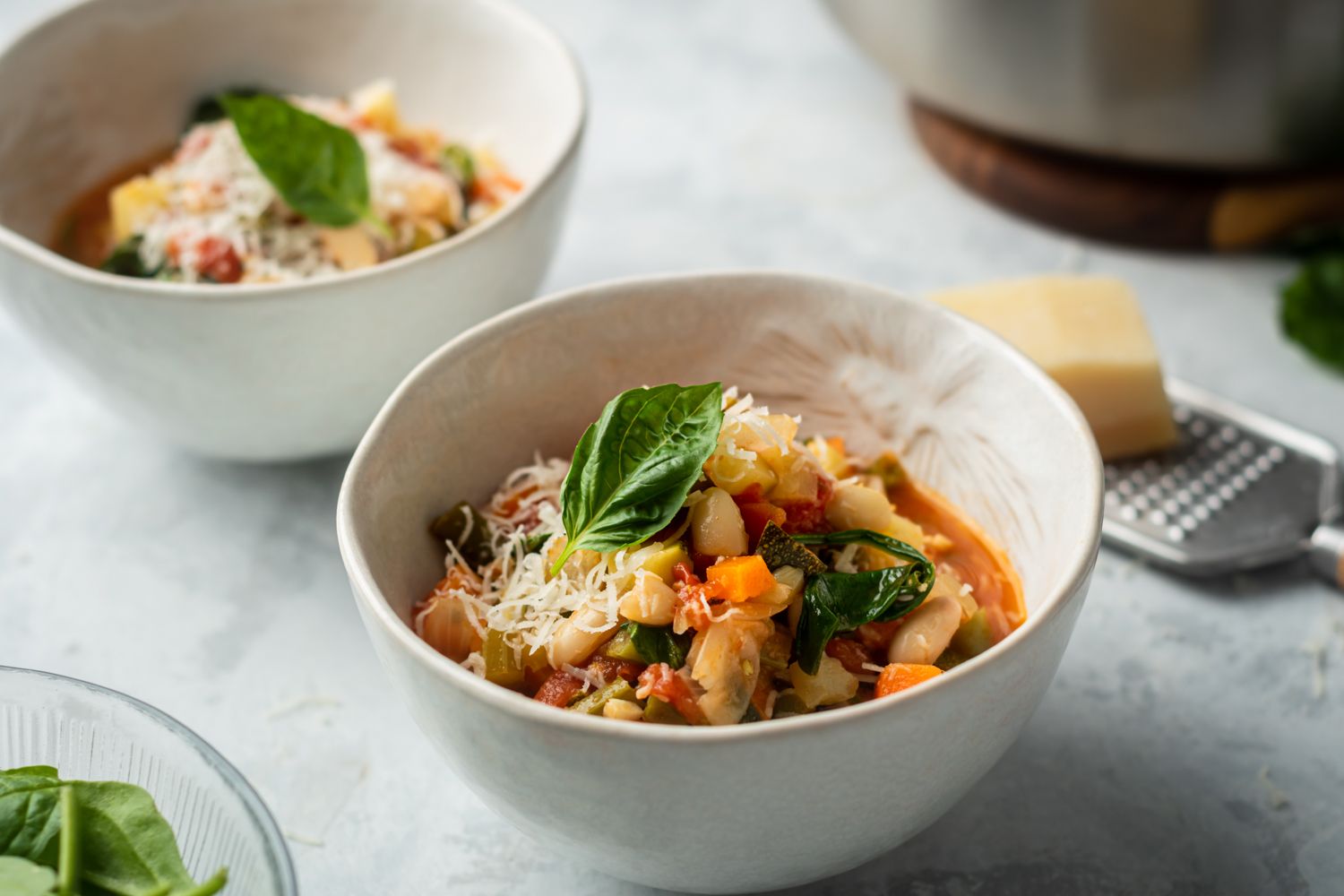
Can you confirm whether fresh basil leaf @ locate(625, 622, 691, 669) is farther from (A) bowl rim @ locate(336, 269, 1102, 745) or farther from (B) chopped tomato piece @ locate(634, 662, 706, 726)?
(A) bowl rim @ locate(336, 269, 1102, 745)

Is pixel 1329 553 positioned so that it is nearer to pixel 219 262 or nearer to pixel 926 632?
pixel 926 632

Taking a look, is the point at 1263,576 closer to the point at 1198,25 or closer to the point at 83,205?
the point at 1198,25

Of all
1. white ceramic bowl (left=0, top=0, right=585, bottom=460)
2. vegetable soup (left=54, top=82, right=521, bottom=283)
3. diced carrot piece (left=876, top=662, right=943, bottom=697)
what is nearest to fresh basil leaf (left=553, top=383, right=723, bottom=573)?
diced carrot piece (left=876, top=662, right=943, bottom=697)

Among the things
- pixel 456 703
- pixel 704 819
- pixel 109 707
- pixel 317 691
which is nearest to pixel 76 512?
pixel 317 691

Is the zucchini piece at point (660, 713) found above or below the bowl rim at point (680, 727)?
below

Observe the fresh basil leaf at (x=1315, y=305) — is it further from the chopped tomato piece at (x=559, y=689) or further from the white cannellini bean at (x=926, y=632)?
the chopped tomato piece at (x=559, y=689)

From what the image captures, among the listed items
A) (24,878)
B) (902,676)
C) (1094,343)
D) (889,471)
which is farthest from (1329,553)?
(24,878)

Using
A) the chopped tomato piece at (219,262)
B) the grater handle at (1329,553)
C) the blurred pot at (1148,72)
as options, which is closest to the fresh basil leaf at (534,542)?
the chopped tomato piece at (219,262)
